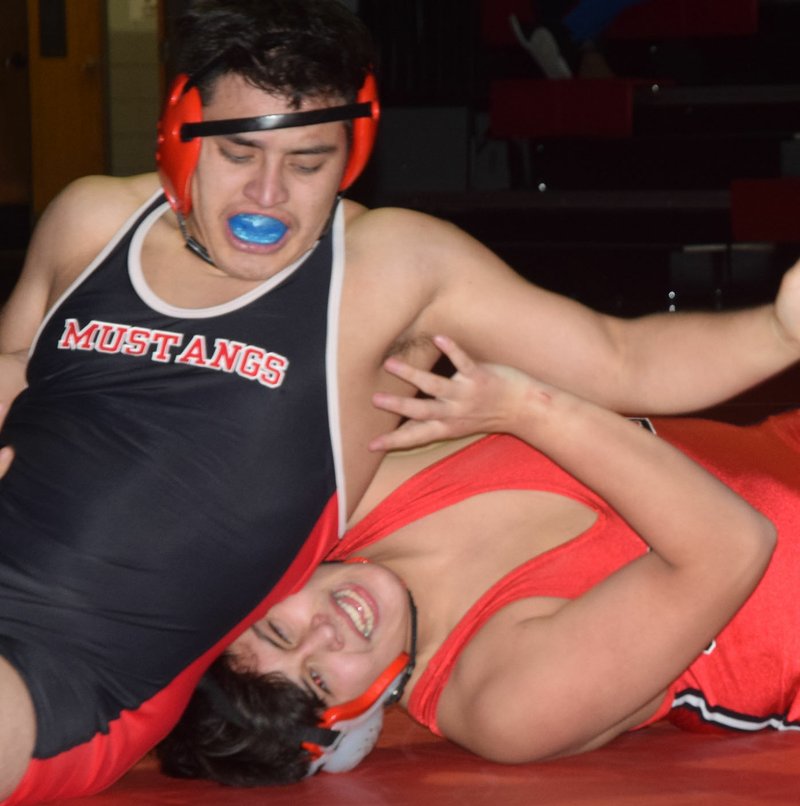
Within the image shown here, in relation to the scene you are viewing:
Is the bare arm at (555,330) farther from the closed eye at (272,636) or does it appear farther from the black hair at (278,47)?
the closed eye at (272,636)

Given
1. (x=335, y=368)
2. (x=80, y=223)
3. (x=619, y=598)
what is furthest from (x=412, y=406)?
(x=80, y=223)

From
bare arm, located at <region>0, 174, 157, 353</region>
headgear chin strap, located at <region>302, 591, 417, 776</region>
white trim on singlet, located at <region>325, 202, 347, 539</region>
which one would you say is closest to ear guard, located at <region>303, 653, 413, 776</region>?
headgear chin strap, located at <region>302, 591, 417, 776</region>

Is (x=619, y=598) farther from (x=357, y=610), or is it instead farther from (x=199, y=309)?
(x=199, y=309)

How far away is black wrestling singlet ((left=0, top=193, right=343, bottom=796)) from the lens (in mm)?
1795

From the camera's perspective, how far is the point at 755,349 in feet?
6.19

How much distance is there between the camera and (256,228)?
6.14 feet

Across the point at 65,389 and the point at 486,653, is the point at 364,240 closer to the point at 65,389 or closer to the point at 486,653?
the point at 65,389

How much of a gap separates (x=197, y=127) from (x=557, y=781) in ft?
3.25

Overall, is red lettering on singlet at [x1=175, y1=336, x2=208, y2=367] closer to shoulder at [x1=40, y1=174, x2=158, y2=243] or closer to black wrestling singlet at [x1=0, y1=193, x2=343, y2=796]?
black wrestling singlet at [x1=0, y1=193, x2=343, y2=796]

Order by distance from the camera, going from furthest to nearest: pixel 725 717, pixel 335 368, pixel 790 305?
pixel 725 717 < pixel 335 368 < pixel 790 305

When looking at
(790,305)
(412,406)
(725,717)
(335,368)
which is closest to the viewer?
(412,406)

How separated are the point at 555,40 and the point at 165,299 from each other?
559 cm

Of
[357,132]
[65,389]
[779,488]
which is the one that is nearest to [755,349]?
[779,488]

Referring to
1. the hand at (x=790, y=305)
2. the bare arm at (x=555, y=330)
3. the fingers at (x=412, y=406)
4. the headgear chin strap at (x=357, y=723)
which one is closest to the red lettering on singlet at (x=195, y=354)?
the bare arm at (x=555, y=330)
